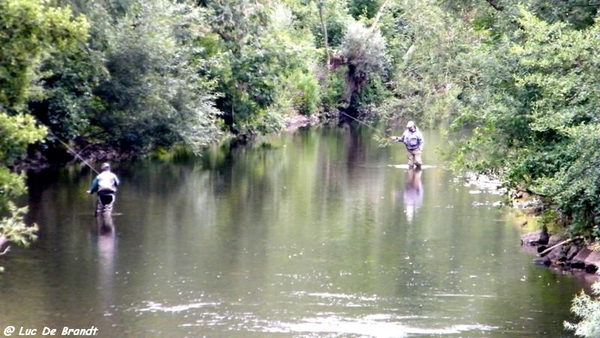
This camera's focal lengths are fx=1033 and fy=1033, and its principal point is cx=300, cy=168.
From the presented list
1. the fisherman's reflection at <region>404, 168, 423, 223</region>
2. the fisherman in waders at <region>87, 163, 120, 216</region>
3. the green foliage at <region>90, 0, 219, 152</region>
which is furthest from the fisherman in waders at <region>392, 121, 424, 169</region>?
the fisherman in waders at <region>87, 163, 120, 216</region>

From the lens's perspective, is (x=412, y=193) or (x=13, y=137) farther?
(x=412, y=193)

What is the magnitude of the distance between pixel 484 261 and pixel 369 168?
17.2 meters

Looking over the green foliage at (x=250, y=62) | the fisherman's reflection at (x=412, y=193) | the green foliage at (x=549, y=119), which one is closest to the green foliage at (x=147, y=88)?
the green foliage at (x=250, y=62)

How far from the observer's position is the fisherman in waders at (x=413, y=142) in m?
35.5

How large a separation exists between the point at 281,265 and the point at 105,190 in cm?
674

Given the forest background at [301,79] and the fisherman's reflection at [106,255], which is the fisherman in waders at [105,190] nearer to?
the fisherman's reflection at [106,255]

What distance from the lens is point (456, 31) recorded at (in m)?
36.3

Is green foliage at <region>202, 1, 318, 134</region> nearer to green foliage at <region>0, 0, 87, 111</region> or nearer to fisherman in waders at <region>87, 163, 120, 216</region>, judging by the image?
fisherman in waders at <region>87, 163, 120, 216</region>

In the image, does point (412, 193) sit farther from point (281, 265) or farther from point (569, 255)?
point (281, 265)

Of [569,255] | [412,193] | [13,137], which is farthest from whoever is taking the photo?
[412,193]

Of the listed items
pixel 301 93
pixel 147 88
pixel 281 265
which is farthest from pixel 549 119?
pixel 301 93

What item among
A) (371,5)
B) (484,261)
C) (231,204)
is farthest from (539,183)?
(371,5)

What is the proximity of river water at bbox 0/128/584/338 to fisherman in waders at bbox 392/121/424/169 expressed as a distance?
269cm

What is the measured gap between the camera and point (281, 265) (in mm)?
19906
